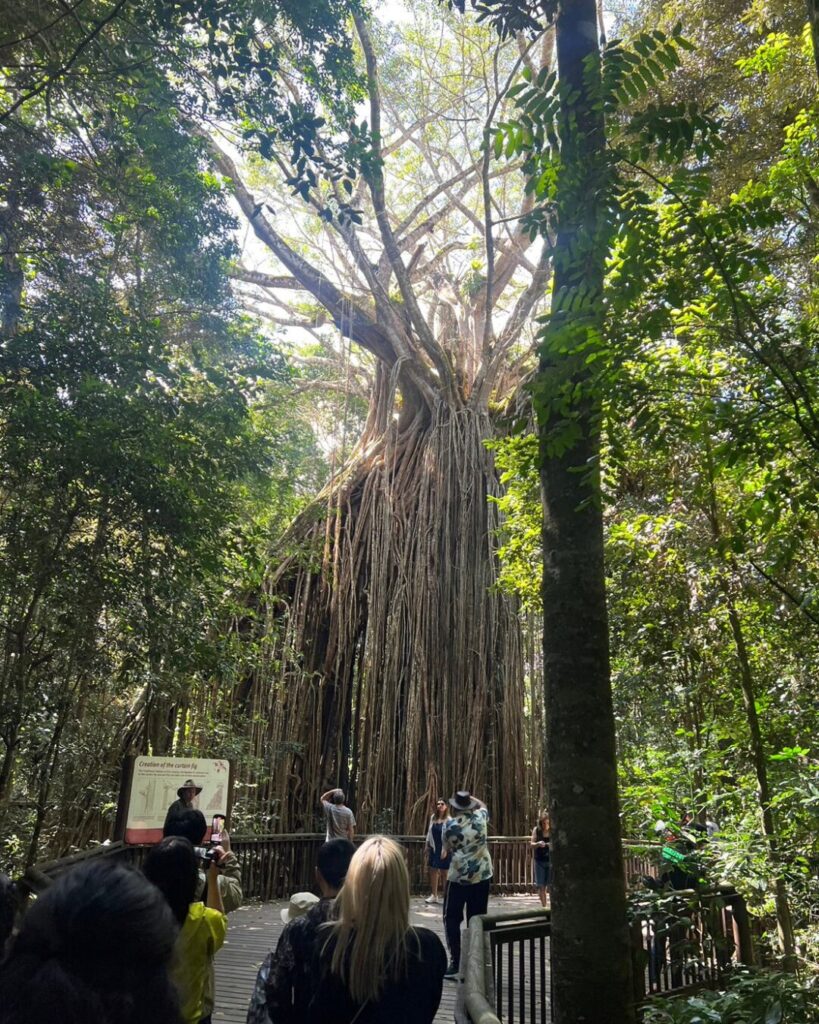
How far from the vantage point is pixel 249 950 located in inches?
235

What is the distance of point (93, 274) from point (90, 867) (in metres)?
5.87

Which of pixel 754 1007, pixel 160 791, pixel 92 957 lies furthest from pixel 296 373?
pixel 92 957

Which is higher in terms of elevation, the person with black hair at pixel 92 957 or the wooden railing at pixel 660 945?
the person with black hair at pixel 92 957

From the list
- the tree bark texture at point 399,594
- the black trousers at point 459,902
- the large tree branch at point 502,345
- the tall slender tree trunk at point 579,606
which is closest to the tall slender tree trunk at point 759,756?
the tall slender tree trunk at point 579,606

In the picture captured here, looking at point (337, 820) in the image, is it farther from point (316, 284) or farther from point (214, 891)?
point (316, 284)

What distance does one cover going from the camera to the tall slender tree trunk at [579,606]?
2.27 m

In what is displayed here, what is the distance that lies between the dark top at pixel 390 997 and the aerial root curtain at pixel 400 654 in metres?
8.31

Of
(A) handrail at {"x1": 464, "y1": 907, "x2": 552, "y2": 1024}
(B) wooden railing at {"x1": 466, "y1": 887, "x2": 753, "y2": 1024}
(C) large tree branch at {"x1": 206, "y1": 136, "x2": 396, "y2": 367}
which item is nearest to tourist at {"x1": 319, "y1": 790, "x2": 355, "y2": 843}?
(B) wooden railing at {"x1": 466, "y1": 887, "x2": 753, "y2": 1024}

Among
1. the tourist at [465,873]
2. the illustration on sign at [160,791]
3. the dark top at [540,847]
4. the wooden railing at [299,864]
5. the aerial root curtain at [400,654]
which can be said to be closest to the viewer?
the tourist at [465,873]

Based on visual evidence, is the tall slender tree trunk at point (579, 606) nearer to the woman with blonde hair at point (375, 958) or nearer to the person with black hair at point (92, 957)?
the woman with blonde hair at point (375, 958)

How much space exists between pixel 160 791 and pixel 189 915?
4.72 meters

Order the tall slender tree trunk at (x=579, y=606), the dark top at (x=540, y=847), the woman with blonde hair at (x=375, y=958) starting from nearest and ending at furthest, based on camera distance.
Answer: the woman with blonde hair at (x=375, y=958), the tall slender tree trunk at (x=579, y=606), the dark top at (x=540, y=847)

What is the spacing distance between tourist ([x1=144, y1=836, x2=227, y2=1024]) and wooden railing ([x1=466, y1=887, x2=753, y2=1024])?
1.08 meters

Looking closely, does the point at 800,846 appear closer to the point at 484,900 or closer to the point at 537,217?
the point at 484,900
